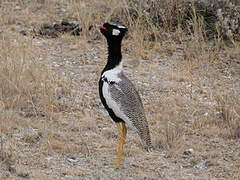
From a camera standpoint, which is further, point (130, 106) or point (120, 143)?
point (120, 143)

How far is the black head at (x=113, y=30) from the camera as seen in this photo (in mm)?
5805

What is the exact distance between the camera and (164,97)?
7461 millimetres

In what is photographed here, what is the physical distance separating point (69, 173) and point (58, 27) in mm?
3613

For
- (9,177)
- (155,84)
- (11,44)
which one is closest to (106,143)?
(9,177)

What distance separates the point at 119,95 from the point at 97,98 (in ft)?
5.25

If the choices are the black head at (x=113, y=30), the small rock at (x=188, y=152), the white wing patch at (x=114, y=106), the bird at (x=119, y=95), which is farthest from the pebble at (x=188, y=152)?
the black head at (x=113, y=30)

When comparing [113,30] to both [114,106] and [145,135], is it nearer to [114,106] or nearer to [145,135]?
[114,106]

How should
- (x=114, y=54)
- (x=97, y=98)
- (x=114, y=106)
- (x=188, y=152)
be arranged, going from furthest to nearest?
1. (x=97, y=98)
2. (x=188, y=152)
3. (x=114, y=54)
4. (x=114, y=106)

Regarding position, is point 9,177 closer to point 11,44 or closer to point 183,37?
point 11,44

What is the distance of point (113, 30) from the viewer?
19.1 ft

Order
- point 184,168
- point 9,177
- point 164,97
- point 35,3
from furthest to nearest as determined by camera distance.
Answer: point 35,3
point 164,97
point 184,168
point 9,177

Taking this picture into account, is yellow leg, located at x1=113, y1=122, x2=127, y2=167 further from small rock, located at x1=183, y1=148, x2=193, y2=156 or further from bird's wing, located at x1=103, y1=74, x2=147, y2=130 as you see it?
small rock, located at x1=183, y1=148, x2=193, y2=156

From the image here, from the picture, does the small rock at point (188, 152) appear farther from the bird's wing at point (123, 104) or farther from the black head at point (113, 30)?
the black head at point (113, 30)

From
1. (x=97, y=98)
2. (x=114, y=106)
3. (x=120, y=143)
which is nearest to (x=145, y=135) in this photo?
(x=120, y=143)
